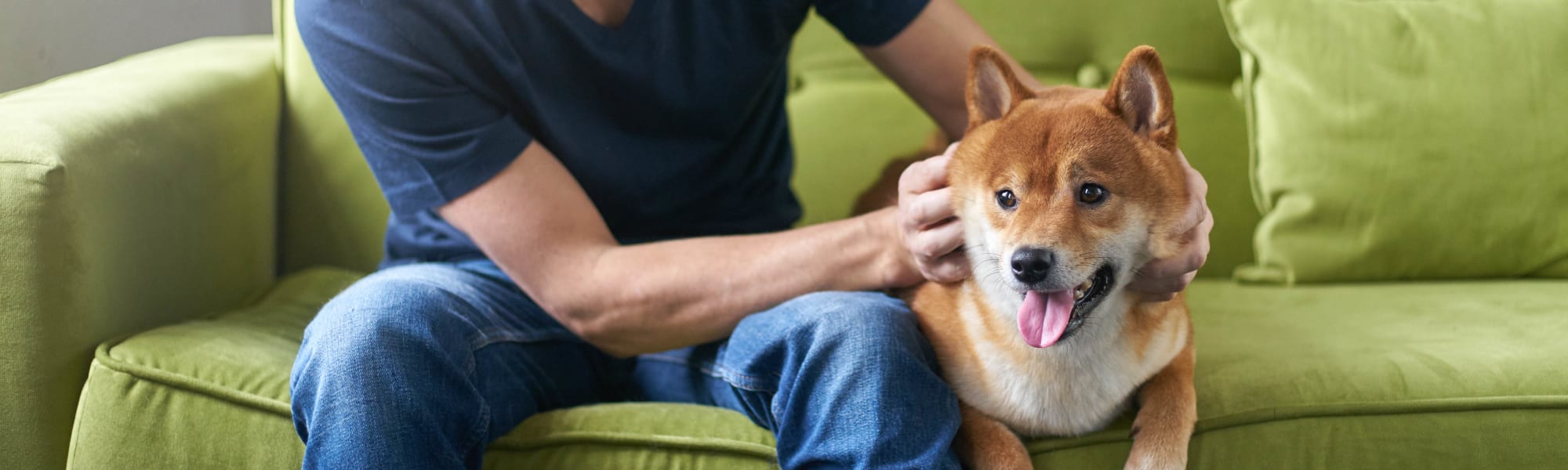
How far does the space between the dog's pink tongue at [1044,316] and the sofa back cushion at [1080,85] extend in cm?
81

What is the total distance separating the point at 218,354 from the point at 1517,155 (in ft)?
5.65

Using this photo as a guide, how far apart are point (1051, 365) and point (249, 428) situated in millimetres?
828

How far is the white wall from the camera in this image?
1.99m

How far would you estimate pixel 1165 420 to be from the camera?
1.07 m

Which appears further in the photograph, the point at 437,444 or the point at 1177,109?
the point at 1177,109

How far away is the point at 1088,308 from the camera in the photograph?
1.04 metres

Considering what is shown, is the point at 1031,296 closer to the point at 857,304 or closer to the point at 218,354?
the point at 857,304

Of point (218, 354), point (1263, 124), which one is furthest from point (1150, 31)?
point (218, 354)

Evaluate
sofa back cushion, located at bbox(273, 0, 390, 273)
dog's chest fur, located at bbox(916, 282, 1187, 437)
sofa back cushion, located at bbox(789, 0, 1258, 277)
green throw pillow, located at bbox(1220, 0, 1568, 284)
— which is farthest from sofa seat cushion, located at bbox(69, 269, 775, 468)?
green throw pillow, located at bbox(1220, 0, 1568, 284)

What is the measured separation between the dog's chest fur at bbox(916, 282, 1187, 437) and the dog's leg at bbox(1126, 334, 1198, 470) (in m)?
0.02

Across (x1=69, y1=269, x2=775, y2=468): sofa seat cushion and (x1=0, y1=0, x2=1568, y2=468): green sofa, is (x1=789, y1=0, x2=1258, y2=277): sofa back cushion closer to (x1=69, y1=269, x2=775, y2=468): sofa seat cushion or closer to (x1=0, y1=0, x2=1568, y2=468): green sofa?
(x1=0, y1=0, x2=1568, y2=468): green sofa

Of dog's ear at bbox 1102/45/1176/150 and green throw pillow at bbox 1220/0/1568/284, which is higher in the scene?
dog's ear at bbox 1102/45/1176/150

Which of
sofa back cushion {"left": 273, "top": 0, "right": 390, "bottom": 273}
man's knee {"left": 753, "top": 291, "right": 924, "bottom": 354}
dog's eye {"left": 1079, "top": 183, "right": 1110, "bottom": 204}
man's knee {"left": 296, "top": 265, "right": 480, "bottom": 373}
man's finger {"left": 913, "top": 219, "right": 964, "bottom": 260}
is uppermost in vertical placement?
dog's eye {"left": 1079, "top": 183, "right": 1110, "bottom": 204}

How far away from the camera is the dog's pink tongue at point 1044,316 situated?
3.33 ft
